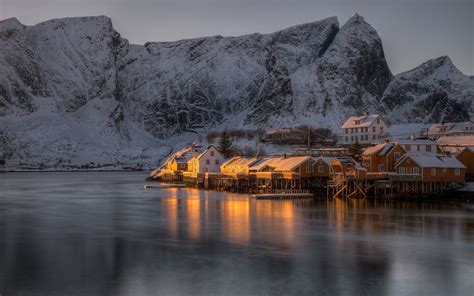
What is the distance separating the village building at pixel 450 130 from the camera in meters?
103

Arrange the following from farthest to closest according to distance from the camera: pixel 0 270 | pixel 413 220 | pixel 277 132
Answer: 1. pixel 277 132
2. pixel 413 220
3. pixel 0 270

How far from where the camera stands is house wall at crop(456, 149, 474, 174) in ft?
228

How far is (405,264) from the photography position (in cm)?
2980

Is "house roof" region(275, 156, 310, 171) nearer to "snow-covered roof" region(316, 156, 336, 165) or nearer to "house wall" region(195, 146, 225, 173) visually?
"snow-covered roof" region(316, 156, 336, 165)

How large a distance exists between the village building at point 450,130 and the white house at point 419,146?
3386 centimetres

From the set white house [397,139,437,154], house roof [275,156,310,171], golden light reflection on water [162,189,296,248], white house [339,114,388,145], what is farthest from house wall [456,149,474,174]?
white house [339,114,388,145]

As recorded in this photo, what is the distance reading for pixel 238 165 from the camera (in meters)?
89.6

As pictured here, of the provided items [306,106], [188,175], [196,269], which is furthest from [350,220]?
[306,106]

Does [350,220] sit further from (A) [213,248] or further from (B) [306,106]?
(B) [306,106]

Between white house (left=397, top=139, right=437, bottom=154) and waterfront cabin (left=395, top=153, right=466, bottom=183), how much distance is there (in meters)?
4.57

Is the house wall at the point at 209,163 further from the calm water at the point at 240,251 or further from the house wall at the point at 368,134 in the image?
the calm water at the point at 240,251

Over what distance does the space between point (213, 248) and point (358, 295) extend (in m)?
11.8

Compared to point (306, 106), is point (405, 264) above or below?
below

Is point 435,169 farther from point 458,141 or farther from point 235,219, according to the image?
point 235,219
